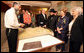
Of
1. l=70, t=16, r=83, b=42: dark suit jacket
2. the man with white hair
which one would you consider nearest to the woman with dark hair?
l=70, t=16, r=83, b=42: dark suit jacket

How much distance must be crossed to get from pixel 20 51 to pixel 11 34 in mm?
675

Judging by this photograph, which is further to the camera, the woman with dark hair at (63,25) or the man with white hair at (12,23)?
the woman with dark hair at (63,25)

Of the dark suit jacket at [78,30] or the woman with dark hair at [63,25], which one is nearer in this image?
the dark suit jacket at [78,30]

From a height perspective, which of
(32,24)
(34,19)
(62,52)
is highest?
(34,19)

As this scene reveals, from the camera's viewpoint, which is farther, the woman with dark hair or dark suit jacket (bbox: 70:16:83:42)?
the woman with dark hair

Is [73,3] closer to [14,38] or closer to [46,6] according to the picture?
[46,6]

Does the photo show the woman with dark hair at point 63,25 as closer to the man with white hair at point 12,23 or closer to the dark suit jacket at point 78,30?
the dark suit jacket at point 78,30

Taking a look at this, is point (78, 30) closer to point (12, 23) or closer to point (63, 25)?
point (63, 25)

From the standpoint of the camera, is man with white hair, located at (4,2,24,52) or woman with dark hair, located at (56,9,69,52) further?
woman with dark hair, located at (56,9,69,52)

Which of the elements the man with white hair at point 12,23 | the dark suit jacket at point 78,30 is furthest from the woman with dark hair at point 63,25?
the man with white hair at point 12,23

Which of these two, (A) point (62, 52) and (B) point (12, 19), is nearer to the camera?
(B) point (12, 19)

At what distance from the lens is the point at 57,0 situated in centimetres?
446

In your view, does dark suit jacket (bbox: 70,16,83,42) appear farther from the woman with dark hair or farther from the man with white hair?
the man with white hair

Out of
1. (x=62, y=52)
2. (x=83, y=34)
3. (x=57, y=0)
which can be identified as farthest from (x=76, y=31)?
(x=57, y=0)
